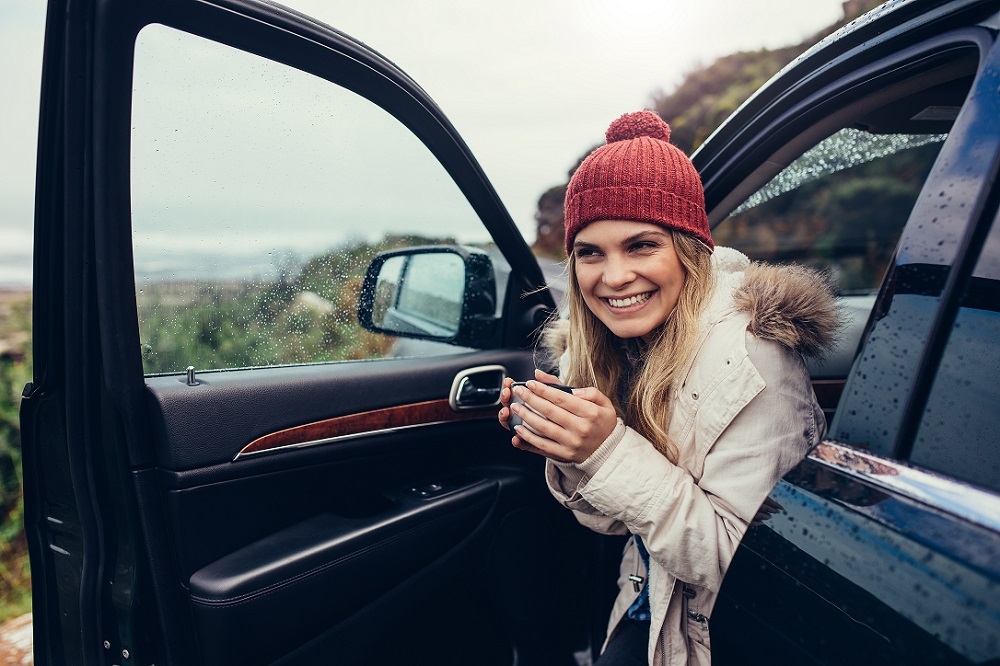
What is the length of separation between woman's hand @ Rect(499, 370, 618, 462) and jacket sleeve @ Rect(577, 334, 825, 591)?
0.05 m

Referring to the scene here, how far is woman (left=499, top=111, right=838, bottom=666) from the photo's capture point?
1.34 m

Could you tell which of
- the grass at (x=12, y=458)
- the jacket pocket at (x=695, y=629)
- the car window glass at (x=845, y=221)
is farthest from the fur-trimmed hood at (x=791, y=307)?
the car window glass at (x=845, y=221)

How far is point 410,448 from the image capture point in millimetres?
1958

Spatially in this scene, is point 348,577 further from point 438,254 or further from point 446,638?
point 438,254

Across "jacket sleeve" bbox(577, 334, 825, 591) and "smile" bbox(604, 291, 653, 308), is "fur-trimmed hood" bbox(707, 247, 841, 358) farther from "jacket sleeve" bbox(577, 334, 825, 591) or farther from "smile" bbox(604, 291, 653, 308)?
"smile" bbox(604, 291, 653, 308)

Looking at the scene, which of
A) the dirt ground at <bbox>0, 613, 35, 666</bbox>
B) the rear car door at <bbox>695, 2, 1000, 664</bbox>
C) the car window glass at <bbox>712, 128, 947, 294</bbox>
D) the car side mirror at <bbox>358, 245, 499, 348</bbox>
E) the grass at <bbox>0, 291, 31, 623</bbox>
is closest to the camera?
the rear car door at <bbox>695, 2, 1000, 664</bbox>

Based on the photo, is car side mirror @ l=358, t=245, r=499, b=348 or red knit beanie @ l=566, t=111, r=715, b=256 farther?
car side mirror @ l=358, t=245, r=499, b=348

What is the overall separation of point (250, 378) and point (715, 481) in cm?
109

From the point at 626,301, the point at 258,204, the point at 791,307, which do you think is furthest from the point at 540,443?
the point at 258,204

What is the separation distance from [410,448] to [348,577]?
401 millimetres

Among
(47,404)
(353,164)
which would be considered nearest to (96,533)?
(47,404)

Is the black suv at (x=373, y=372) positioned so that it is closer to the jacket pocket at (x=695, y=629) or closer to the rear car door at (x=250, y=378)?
the rear car door at (x=250, y=378)

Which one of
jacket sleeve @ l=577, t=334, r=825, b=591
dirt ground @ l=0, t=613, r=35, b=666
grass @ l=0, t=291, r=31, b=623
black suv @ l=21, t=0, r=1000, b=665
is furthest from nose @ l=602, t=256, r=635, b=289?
grass @ l=0, t=291, r=31, b=623

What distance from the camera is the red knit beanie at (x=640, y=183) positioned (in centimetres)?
156
